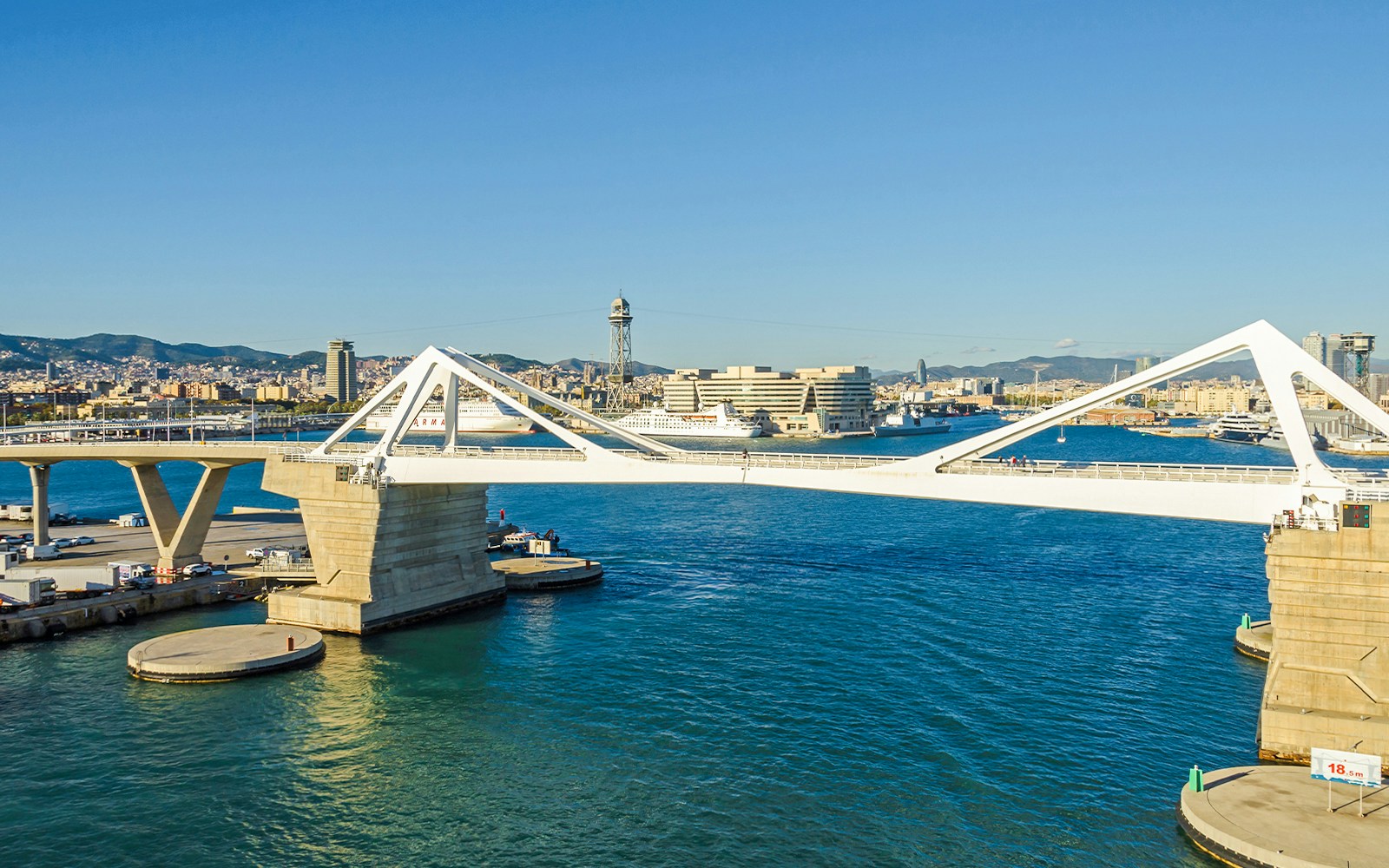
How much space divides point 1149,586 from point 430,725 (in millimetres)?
41929

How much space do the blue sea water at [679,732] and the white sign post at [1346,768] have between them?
402cm

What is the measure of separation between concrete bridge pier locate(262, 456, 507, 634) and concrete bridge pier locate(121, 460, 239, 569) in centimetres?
1049

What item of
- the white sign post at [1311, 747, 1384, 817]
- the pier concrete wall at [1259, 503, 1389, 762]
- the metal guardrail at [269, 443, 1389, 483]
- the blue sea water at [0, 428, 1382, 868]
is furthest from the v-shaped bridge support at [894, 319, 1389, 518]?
the white sign post at [1311, 747, 1384, 817]

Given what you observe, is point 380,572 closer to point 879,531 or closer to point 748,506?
point 879,531

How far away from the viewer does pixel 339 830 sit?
2745 centimetres

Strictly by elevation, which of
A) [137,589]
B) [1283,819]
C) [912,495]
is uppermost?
[912,495]

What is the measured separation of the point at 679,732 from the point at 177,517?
4499cm

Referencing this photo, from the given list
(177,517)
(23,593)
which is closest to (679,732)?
(23,593)

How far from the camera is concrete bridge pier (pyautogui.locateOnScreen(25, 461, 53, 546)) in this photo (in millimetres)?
67000

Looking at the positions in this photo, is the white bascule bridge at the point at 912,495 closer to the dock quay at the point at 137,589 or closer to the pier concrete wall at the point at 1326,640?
the pier concrete wall at the point at 1326,640

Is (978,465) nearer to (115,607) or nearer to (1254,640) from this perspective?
(1254,640)

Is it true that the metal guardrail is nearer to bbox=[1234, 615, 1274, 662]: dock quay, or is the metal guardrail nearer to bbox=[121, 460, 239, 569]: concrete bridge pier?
bbox=[1234, 615, 1274, 662]: dock quay

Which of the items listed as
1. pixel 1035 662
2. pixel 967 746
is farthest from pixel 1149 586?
pixel 967 746

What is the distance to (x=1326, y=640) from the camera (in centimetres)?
3022
